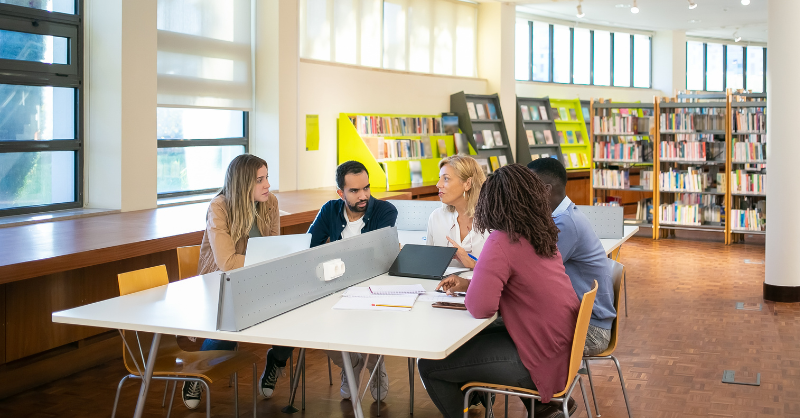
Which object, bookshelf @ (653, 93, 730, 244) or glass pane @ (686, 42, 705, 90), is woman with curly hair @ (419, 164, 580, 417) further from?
glass pane @ (686, 42, 705, 90)

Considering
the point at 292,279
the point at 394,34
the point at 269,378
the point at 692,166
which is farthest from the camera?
the point at 394,34

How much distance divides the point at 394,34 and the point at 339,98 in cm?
173

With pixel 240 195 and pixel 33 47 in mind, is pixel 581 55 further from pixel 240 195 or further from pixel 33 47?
pixel 240 195

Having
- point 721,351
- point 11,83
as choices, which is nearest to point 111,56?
point 11,83

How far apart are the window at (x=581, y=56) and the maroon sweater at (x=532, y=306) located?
10.6m

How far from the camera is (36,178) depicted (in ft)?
18.5

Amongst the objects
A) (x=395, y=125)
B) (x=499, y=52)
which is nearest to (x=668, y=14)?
(x=499, y=52)

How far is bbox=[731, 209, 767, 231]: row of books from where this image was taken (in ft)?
29.8

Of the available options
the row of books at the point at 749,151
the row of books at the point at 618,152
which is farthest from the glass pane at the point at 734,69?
the row of books at the point at 749,151

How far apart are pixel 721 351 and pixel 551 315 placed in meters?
2.74

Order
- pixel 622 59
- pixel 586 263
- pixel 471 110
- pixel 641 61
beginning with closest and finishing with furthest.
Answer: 1. pixel 586 263
2. pixel 471 110
3. pixel 622 59
4. pixel 641 61

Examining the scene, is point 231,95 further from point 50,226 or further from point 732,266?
point 732,266

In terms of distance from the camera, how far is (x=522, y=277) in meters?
2.61

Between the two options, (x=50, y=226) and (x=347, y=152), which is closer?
(x=50, y=226)
